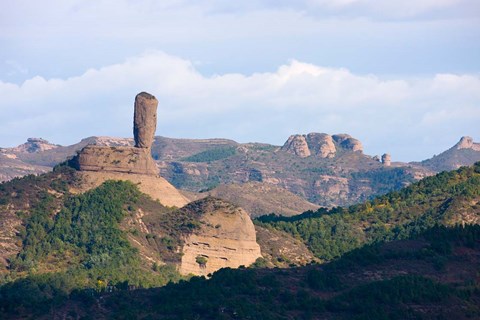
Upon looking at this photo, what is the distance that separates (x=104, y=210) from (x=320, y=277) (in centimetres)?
5571

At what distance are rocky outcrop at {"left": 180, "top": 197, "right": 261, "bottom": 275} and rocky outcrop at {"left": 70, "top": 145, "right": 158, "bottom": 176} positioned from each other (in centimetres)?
1848

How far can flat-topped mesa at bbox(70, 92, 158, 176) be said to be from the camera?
187375 mm

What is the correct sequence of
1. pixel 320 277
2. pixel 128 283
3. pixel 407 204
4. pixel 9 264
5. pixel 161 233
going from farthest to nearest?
pixel 407 204 → pixel 161 233 → pixel 9 264 → pixel 128 283 → pixel 320 277

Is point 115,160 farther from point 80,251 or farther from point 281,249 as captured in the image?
point 281,249

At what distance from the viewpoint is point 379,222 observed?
628 ft

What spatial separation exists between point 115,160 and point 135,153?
277cm

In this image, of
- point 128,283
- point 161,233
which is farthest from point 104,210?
point 128,283

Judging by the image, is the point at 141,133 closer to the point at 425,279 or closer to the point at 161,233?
the point at 161,233

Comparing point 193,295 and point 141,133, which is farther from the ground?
point 141,133

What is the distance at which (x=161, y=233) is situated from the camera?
174375 millimetres

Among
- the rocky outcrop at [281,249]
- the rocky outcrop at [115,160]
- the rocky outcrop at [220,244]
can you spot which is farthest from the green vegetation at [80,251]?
the rocky outcrop at [281,249]

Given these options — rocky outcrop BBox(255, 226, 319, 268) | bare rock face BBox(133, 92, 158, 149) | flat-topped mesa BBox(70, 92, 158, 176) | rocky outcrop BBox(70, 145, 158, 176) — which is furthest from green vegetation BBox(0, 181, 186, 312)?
rocky outcrop BBox(255, 226, 319, 268)

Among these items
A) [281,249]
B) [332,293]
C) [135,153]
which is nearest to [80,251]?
[135,153]

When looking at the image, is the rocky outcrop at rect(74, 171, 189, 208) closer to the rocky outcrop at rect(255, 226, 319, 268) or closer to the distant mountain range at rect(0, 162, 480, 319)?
the distant mountain range at rect(0, 162, 480, 319)
